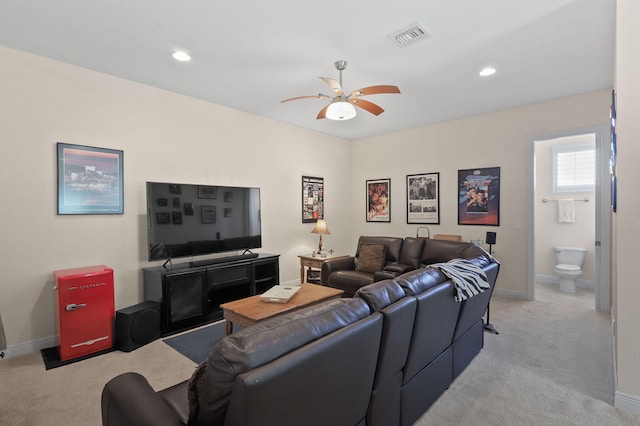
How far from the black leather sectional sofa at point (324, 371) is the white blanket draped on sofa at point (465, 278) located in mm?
84

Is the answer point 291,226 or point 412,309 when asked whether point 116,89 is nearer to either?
point 291,226

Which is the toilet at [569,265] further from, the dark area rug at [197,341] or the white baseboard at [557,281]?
the dark area rug at [197,341]

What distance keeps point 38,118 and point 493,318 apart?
546 centimetres

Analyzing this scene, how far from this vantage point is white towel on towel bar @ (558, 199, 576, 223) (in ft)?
17.8

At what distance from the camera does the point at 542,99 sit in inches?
174

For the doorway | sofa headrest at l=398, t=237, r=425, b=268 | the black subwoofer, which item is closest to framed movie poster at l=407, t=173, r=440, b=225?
sofa headrest at l=398, t=237, r=425, b=268

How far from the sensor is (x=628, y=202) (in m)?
2.09

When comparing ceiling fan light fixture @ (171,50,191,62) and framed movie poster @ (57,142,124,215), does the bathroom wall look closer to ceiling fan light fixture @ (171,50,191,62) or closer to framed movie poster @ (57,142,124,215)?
ceiling fan light fixture @ (171,50,191,62)

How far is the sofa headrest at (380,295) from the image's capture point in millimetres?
1614

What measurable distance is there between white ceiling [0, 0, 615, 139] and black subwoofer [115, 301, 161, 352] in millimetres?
2539

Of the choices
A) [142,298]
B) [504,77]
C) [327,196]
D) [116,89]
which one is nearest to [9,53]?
[116,89]

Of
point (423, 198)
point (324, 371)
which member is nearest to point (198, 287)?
point (324, 371)

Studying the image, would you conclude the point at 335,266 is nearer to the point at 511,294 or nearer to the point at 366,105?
the point at 366,105

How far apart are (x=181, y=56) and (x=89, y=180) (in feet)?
5.36
